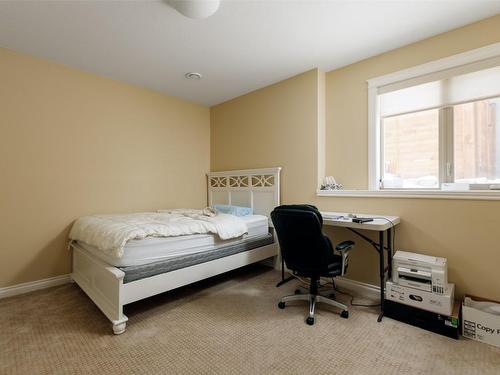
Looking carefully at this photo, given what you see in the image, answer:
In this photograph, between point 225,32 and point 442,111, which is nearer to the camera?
point 225,32

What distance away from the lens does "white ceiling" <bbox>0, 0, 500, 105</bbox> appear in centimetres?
208

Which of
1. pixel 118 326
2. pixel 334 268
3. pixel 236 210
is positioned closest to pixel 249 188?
pixel 236 210

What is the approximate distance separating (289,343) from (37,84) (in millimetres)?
3587

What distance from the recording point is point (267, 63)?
A: 3.00 m

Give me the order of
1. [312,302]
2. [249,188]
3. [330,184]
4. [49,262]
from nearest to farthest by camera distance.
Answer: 1. [312,302]
2. [49,262]
3. [330,184]
4. [249,188]

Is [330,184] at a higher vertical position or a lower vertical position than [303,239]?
higher

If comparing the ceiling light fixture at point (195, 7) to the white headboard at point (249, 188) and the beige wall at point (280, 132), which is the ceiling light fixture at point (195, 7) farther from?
the white headboard at point (249, 188)

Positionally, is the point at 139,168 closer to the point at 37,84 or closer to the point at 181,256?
the point at 37,84

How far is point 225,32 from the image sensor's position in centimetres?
240

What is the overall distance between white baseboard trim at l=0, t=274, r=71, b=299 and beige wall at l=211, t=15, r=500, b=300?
2.61 m

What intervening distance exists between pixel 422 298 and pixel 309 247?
3.15 ft

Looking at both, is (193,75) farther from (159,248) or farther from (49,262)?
(49,262)

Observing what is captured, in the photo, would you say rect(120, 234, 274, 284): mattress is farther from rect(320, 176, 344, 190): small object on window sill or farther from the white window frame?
the white window frame

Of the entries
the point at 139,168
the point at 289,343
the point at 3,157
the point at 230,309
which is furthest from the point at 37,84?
the point at 289,343
